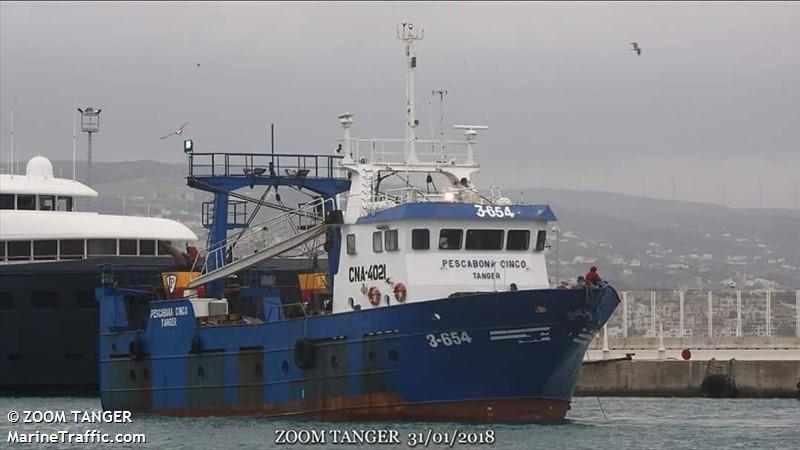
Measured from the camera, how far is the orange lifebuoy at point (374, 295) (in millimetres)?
39969

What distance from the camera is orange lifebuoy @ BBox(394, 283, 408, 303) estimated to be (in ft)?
129

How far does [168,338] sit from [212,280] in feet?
5.71

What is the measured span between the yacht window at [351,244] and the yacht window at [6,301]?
1536 centimetres

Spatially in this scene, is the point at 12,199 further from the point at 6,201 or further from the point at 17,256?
the point at 17,256

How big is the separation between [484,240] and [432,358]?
10.8 ft

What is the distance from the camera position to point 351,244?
41250 millimetres

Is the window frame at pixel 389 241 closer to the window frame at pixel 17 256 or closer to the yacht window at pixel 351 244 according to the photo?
the yacht window at pixel 351 244

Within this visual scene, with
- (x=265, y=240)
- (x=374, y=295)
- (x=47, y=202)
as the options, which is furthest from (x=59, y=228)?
(x=374, y=295)

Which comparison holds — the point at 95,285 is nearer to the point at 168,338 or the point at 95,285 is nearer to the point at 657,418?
the point at 168,338

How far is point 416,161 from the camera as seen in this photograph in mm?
42031

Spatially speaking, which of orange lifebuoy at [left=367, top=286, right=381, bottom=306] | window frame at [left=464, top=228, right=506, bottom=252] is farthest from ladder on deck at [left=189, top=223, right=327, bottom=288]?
window frame at [left=464, top=228, right=506, bottom=252]

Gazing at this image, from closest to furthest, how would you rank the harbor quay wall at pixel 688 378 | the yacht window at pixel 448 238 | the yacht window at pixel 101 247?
the yacht window at pixel 448 238, the harbor quay wall at pixel 688 378, the yacht window at pixel 101 247

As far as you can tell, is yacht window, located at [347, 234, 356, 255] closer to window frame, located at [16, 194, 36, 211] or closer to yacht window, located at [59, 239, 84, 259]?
yacht window, located at [59, 239, 84, 259]

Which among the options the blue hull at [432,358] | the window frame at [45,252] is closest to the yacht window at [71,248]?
the window frame at [45,252]
